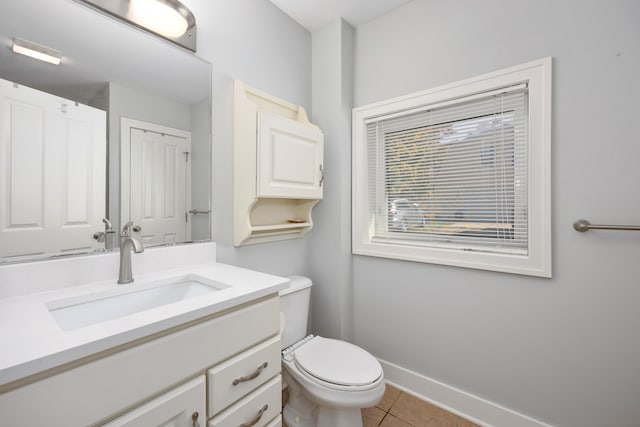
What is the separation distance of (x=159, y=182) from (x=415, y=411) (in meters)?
1.82

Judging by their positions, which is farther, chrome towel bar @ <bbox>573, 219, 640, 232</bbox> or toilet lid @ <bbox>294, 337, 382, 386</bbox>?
toilet lid @ <bbox>294, 337, 382, 386</bbox>

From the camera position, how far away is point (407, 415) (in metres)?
1.56

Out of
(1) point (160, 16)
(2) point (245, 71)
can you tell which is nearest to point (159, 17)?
(1) point (160, 16)

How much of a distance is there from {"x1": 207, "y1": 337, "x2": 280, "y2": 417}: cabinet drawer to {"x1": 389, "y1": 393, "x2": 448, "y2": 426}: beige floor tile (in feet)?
3.18

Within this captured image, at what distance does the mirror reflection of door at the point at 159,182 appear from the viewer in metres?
1.16

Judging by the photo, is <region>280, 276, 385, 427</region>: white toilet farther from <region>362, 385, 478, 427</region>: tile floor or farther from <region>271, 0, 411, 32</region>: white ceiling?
<region>271, 0, 411, 32</region>: white ceiling

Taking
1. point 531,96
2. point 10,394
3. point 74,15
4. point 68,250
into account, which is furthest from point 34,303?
point 531,96

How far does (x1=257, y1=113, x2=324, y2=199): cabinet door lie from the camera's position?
1.45 meters

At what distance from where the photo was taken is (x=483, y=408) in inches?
58.2

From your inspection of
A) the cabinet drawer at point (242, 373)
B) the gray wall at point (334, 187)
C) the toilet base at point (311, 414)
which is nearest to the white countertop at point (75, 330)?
the cabinet drawer at point (242, 373)

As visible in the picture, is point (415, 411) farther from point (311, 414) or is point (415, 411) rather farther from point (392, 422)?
point (311, 414)

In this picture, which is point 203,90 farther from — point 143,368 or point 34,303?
point 143,368

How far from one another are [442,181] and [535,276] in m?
0.66

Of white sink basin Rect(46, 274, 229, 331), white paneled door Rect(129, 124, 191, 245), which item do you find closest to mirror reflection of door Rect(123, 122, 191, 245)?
white paneled door Rect(129, 124, 191, 245)
